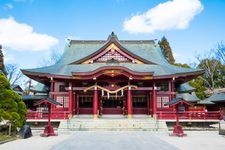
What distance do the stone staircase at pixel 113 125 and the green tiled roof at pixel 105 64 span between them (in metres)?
5.56

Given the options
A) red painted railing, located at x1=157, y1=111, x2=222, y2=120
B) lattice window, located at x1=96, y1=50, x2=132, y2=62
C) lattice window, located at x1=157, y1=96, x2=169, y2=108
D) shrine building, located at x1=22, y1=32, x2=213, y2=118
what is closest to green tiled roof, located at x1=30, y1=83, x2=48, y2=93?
shrine building, located at x1=22, y1=32, x2=213, y2=118

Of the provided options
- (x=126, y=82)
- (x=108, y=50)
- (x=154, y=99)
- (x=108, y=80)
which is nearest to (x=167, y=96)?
(x=154, y=99)

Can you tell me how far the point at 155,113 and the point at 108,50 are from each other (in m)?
8.91

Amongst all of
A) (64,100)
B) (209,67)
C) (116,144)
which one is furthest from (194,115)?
(209,67)

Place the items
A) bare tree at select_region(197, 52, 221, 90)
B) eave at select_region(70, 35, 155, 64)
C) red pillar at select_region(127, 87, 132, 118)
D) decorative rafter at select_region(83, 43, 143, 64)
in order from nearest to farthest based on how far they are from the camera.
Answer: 1. red pillar at select_region(127, 87, 132, 118)
2. eave at select_region(70, 35, 155, 64)
3. decorative rafter at select_region(83, 43, 143, 64)
4. bare tree at select_region(197, 52, 221, 90)

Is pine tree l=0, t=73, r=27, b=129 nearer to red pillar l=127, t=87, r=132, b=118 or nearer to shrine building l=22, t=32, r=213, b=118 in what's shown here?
shrine building l=22, t=32, r=213, b=118

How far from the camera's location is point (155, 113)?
2628 cm

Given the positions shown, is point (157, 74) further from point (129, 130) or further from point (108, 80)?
point (129, 130)

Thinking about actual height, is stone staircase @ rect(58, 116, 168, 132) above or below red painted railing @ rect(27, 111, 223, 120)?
below

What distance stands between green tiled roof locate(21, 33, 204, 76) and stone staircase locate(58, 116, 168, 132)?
219 inches

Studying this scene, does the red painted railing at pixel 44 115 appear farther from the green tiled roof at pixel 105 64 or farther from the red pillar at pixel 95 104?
the green tiled roof at pixel 105 64

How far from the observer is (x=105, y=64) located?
100ft

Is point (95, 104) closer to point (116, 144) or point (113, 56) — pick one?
point (113, 56)

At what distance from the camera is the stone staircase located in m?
23.3
